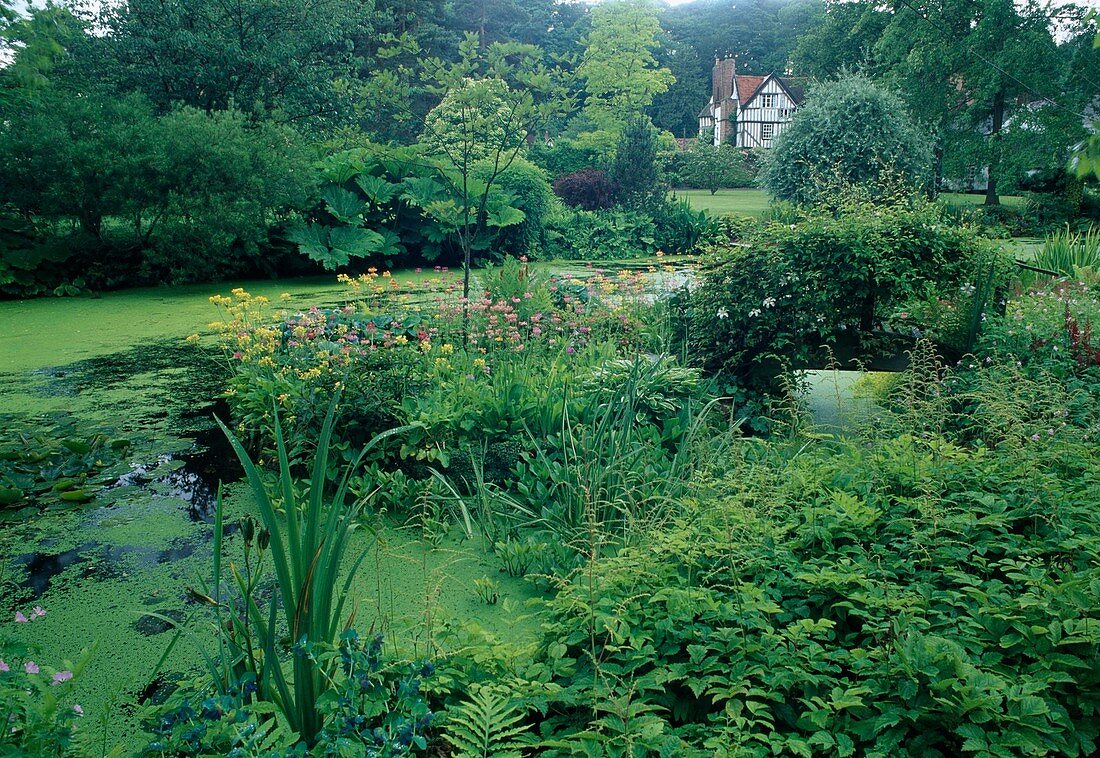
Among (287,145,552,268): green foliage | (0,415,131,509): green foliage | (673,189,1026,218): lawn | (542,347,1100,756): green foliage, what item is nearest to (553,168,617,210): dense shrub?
(287,145,552,268): green foliage

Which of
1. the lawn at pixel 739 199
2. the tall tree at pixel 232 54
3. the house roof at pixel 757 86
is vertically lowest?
the lawn at pixel 739 199

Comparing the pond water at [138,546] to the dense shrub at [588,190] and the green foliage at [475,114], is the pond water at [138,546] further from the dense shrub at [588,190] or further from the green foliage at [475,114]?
the dense shrub at [588,190]

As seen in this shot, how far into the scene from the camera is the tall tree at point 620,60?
104 feet

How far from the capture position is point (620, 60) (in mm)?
31828

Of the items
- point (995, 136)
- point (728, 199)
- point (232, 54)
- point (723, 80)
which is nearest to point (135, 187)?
point (232, 54)

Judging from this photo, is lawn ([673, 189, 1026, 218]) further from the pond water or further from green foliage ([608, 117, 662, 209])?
the pond water

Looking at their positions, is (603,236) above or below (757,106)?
Result: below

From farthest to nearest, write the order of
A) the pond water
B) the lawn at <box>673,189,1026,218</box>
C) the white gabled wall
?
1. the white gabled wall
2. the lawn at <box>673,189,1026,218</box>
3. the pond water

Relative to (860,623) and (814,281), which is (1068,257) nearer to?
(814,281)

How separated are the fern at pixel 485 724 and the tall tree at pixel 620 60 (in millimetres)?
31662

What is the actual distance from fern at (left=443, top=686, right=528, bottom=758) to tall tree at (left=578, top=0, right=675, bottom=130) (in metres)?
31.7

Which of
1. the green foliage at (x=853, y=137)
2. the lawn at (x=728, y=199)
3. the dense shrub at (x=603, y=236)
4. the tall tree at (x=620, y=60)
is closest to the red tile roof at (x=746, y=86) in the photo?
the lawn at (x=728, y=199)

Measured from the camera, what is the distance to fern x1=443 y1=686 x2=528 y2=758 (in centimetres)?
153

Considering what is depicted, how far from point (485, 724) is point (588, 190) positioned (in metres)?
17.0
